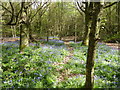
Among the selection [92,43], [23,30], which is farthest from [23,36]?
[92,43]

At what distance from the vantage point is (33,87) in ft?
14.9

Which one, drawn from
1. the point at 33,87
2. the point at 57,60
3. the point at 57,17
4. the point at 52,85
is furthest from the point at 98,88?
the point at 57,17

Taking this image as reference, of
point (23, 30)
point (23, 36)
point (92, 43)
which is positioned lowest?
point (92, 43)

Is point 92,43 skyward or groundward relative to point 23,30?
groundward

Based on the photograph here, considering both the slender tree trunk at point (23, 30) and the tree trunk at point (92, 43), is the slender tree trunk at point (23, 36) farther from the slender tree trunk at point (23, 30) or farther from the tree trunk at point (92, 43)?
the tree trunk at point (92, 43)

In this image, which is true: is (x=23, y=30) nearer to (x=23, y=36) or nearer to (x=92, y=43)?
(x=23, y=36)

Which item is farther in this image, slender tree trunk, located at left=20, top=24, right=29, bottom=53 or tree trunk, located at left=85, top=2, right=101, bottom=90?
slender tree trunk, located at left=20, top=24, right=29, bottom=53

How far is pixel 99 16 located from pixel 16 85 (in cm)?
406

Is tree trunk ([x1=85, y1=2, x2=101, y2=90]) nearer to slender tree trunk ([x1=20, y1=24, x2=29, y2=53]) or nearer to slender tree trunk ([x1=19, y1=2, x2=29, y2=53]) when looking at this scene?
slender tree trunk ([x1=19, y1=2, x2=29, y2=53])

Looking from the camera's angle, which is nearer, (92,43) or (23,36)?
(92,43)

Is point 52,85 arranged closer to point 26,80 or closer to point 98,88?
point 26,80

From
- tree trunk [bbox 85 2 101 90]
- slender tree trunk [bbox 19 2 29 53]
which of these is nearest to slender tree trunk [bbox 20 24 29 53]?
slender tree trunk [bbox 19 2 29 53]

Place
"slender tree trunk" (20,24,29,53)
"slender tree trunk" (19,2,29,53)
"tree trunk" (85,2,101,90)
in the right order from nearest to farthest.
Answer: "tree trunk" (85,2,101,90), "slender tree trunk" (19,2,29,53), "slender tree trunk" (20,24,29,53)

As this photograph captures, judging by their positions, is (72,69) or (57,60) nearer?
(72,69)
